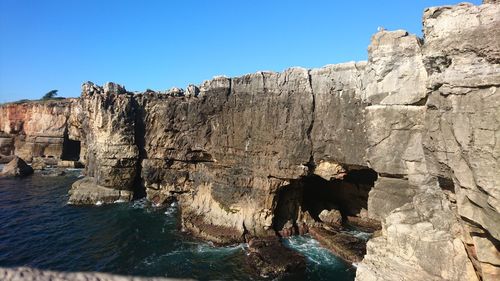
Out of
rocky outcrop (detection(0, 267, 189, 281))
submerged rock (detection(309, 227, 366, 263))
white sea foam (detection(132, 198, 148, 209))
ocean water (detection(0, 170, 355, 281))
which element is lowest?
ocean water (detection(0, 170, 355, 281))

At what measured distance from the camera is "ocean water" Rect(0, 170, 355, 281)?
2317 centimetres

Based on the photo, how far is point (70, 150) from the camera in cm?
7069

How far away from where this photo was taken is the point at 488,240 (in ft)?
34.7

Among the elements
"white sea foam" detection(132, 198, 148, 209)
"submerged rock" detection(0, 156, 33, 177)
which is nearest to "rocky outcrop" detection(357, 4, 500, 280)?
"white sea foam" detection(132, 198, 148, 209)

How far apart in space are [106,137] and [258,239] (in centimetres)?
2314

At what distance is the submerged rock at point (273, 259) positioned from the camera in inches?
882

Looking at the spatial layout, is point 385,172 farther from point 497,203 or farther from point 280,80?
point 280,80

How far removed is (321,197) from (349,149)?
11741mm

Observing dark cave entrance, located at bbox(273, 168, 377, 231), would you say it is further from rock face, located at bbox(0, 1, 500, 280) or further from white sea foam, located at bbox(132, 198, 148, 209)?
white sea foam, located at bbox(132, 198, 148, 209)

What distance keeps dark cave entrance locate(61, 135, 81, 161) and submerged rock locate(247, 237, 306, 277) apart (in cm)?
5595

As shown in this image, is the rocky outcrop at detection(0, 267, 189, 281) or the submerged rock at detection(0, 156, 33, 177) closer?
the rocky outcrop at detection(0, 267, 189, 281)

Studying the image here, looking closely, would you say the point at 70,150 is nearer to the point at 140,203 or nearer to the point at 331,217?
the point at 140,203

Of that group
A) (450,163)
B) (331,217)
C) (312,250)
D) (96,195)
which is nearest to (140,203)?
(96,195)

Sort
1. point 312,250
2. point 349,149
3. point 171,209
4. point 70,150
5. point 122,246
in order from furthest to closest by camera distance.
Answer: point 70,150 → point 171,209 → point 122,246 → point 312,250 → point 349,149
